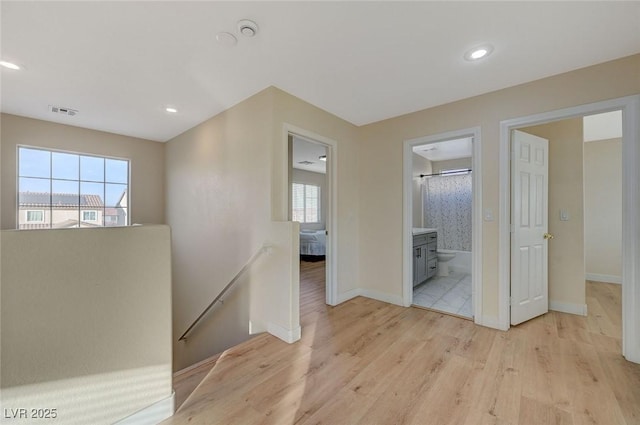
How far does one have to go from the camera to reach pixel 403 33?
6.05 ft

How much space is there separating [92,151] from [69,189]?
69 centimetres

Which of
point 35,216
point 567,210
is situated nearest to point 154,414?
point 35,216

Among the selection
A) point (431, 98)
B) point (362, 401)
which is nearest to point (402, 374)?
point (362, 401)

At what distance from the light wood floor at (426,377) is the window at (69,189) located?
3.49m

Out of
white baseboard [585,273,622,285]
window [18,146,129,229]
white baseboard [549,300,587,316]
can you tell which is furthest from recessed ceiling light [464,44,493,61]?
window [18,146,129,229]

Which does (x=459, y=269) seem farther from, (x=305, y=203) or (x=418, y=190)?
(x=305, y=203)

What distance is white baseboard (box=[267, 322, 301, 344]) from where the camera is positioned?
7.86ft

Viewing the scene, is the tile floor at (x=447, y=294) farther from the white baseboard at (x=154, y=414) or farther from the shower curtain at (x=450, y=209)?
the white baseboard at (x=154, y=414)

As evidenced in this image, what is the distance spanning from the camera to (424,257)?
13.9ft

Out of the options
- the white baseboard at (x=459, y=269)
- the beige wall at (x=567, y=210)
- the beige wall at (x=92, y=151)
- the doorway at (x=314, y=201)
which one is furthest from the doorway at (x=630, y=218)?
the beige wall at (x=92, y=151)

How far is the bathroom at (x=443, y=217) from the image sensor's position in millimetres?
4180

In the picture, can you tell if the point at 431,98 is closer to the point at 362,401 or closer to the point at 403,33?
the point at 403,33

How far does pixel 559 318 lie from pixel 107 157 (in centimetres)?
681

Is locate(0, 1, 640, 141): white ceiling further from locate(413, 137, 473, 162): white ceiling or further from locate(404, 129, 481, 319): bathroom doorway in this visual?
locate(413, 137, 473, 162): white ceiling
